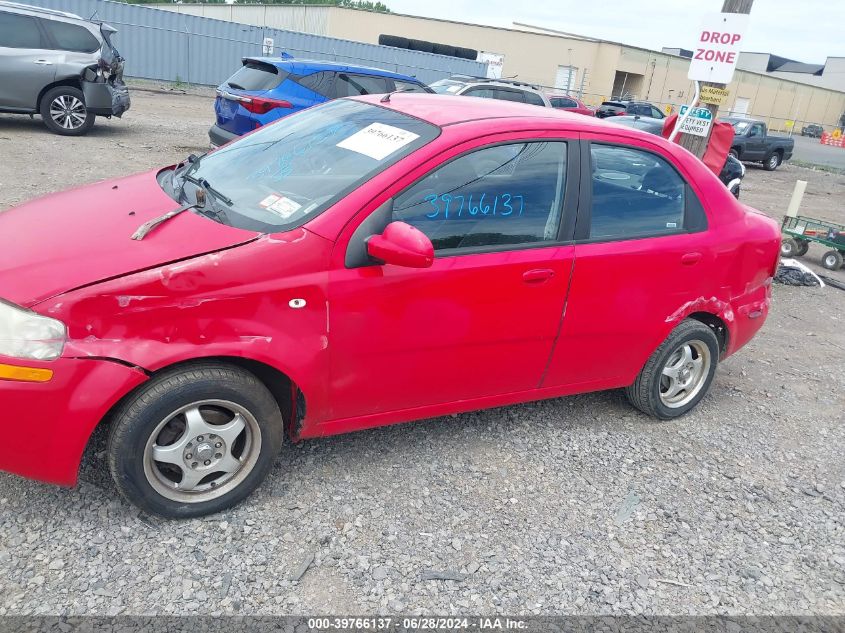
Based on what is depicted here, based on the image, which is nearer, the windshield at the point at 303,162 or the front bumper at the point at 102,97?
the windshield at the point at 303,162

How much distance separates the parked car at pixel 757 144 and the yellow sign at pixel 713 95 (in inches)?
602

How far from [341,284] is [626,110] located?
22.9 metres

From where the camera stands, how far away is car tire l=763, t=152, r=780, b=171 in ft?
73.0

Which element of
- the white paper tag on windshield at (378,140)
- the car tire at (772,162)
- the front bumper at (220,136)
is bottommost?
the car tire at (772,162)

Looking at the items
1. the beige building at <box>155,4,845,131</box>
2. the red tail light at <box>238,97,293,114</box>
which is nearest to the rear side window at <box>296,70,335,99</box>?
the red tail light at <box>238,97,293,114</box>

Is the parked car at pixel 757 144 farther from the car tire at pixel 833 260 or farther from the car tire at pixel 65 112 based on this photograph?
the car tire at pixel 65 112

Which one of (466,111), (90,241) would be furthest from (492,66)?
(90,241)

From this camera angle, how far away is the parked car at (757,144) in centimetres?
2120

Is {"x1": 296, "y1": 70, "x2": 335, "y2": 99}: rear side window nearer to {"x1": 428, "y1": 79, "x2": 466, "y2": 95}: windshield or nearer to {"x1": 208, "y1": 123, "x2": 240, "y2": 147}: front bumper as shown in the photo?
{"x1": 208, "y1": 123, "x2": 240, "y2": 147}: front bumper

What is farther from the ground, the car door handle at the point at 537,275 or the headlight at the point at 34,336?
the car door handle at the point at 537,275

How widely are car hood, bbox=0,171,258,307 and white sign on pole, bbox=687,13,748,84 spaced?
567cm

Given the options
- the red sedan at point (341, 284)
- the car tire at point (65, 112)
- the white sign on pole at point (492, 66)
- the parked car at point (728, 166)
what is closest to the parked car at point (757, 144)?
the parked car at point (728, 166)

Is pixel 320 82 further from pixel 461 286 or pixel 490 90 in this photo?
pixel 461 286

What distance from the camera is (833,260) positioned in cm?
894
